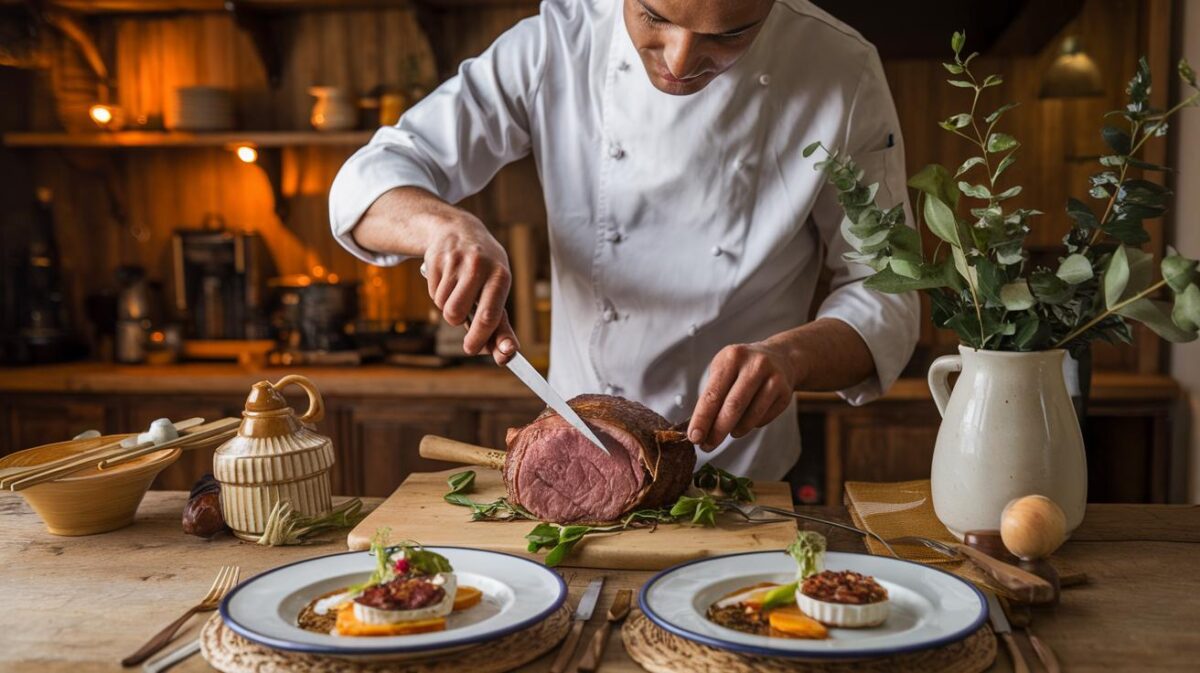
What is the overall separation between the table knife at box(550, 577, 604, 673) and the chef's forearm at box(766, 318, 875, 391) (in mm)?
496

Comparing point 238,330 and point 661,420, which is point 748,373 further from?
point 238,330

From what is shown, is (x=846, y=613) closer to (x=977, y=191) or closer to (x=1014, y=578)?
(x=1014, y=578)

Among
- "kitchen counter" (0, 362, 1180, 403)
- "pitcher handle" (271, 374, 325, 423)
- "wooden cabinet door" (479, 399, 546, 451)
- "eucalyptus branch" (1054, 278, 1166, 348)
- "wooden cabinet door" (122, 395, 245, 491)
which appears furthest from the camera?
"wooden cabinet door" (122, 395, 245, 491)

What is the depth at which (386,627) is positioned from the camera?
1018mm

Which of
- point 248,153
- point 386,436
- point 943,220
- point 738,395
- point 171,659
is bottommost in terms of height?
point 386,436

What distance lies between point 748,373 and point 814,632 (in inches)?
20.5

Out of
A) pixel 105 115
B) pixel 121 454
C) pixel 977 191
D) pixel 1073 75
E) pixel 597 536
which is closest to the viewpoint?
pixel 977 191

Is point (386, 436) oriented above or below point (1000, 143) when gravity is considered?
below

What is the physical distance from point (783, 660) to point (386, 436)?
8.36ft

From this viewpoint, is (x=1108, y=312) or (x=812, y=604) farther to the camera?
(x=1108, y=312)

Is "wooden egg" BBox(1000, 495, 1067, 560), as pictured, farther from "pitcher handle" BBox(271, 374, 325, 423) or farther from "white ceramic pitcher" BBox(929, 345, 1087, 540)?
"pitcher handle" BBox(271, 374, 325, 423)

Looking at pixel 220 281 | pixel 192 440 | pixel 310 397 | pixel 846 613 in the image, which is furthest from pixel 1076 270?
pixel 220 281

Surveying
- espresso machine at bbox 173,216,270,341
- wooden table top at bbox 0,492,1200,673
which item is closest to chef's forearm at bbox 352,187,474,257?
wooden table top at bbox 0,492,1200,673

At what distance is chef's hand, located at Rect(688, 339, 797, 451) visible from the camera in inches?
58.0
